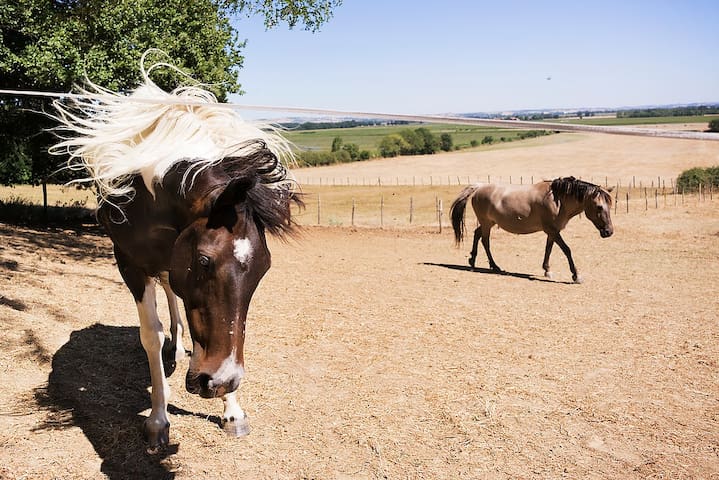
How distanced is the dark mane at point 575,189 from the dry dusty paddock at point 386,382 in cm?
201

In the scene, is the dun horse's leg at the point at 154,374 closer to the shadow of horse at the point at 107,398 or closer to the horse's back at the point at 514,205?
the shadow of horse at the point at 107,398

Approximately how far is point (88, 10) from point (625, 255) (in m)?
12.7

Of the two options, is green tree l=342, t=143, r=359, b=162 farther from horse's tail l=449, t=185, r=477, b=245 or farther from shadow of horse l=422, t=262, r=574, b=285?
shadow of horse l=422, t=262, r=574, b=285

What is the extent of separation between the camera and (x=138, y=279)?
159 inches

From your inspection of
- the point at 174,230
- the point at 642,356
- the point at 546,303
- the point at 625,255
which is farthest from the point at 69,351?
the point at 625,255

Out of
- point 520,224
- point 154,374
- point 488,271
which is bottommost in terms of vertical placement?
point 488,271

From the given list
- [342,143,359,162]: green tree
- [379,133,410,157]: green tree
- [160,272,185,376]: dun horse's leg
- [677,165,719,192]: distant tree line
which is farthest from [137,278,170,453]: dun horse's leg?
[379,133,410,157]: green tree

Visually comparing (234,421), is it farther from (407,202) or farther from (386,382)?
(407,202)

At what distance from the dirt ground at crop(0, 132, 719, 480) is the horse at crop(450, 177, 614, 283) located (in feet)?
5.15

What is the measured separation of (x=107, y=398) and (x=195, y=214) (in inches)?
100

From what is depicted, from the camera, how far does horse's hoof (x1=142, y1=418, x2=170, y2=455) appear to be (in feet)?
12.9

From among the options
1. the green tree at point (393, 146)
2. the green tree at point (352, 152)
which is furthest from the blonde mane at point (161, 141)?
the green tree at point (393, 146)

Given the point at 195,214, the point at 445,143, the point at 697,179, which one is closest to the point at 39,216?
the point at 195,214

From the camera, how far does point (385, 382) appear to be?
5.44 metres
